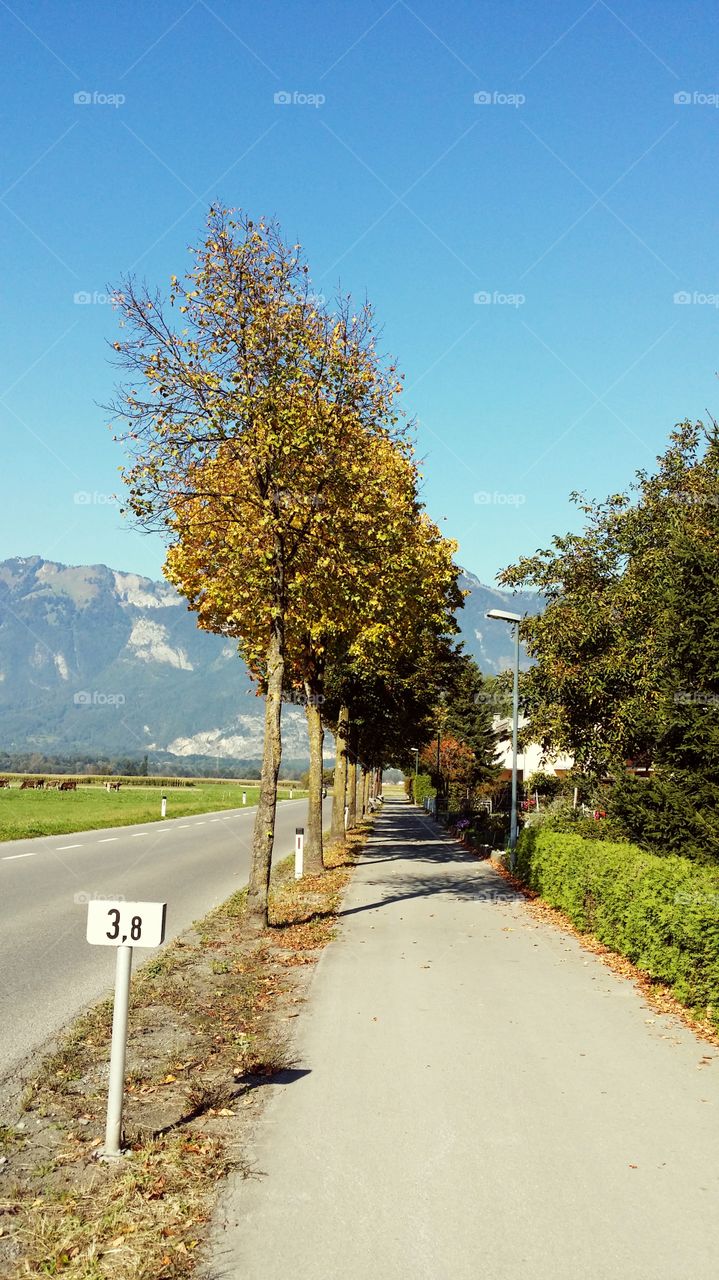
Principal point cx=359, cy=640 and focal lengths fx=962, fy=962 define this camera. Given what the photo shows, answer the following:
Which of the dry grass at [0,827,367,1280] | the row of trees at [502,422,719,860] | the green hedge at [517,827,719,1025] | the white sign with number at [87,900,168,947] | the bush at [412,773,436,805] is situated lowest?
the bush at [412,773,436,805]

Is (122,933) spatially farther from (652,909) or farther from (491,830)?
(491,830)

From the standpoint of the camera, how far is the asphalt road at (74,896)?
8703 millimetres

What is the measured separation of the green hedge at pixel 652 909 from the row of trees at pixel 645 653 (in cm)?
195

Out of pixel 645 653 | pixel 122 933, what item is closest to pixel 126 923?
pixel 122 933

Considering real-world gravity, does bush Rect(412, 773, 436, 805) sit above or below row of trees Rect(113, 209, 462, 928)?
below

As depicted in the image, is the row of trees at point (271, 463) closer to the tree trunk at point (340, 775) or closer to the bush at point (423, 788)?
the tree trunk at point (340, 775)

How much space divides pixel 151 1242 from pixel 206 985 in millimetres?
5727

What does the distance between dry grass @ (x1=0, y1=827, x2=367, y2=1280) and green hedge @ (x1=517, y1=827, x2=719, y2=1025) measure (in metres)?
3.73

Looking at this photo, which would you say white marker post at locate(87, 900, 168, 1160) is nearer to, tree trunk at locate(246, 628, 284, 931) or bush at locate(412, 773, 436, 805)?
tree trunk at locate(246, 628, 284, 931)

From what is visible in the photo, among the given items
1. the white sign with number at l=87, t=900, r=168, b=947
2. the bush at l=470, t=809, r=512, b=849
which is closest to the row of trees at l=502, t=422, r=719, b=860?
the bush at l=470, t=809, r=512, b=849

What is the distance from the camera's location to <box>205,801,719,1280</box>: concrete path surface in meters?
4.23

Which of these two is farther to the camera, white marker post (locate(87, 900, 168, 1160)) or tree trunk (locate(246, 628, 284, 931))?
tree trunk (locate(246, 628, 284, 931))

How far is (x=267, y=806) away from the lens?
44.8 feet

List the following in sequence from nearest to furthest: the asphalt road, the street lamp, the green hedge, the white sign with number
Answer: the white sign with number
the asphalt road
the green hedge
the street lamp
